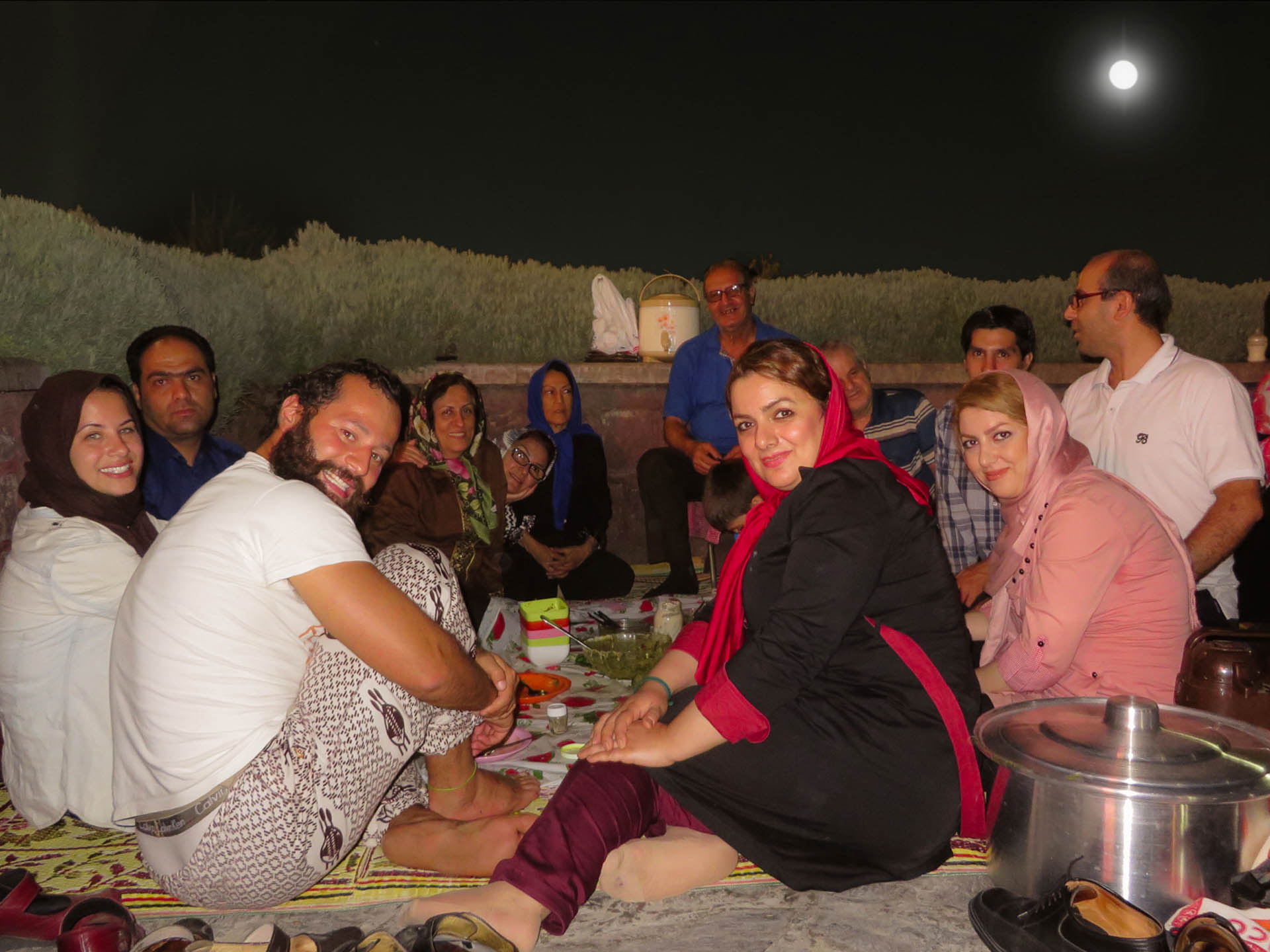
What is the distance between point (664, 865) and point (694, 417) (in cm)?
386

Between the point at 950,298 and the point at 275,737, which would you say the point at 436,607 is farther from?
the point at 950,298

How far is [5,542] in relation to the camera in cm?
366

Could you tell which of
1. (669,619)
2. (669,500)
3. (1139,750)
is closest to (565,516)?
(669,500)

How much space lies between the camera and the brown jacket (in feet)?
14.1

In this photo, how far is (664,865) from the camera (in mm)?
2193

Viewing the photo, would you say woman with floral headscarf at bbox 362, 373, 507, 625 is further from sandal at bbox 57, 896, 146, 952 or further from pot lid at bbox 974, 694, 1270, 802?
pot lid at bbox 974, 694, 1270, 802

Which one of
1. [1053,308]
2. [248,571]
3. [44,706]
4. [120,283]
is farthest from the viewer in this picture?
[1053,308]

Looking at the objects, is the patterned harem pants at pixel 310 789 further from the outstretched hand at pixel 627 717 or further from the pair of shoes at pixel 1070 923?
the pair of shoes at pixel 1070 923

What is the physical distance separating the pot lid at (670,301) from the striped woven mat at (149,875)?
4.96 meters

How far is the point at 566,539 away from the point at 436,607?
3072mm

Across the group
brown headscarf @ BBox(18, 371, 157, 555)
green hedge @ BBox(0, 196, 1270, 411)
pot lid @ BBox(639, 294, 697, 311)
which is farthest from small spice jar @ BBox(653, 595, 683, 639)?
pot lid @ BBox(639, 294, 697, 311)

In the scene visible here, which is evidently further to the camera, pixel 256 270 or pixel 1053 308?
pixel 1053 308

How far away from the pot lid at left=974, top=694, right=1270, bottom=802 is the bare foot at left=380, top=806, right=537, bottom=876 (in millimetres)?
1143

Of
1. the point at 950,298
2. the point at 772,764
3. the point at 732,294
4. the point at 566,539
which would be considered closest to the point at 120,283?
the point at 566,539
